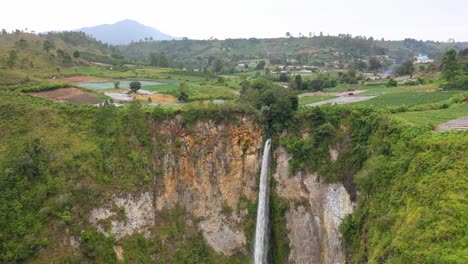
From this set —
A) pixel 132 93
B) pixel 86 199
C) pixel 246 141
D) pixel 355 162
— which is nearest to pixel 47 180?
pixel 86 199

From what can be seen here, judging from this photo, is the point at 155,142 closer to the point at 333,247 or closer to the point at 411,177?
the point at 333,247

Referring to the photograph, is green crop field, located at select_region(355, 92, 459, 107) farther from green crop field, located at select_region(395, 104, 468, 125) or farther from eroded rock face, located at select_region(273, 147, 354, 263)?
eroded rock face, located at select_region(273, 147, 354, 263)

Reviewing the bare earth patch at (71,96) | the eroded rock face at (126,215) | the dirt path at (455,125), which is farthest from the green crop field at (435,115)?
the bare earth patch at (71,96)

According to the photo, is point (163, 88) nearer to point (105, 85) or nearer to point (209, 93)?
point (209, 93)

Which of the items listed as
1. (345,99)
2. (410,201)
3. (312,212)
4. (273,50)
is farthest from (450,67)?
(273,50)

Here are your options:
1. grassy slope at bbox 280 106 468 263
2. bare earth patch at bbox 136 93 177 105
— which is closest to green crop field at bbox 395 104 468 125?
grassy slope at bbox 280 106 468 263

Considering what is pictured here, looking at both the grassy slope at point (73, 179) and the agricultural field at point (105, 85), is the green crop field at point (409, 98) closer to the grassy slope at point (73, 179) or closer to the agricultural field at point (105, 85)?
the grassy slope at point (73, 179)
